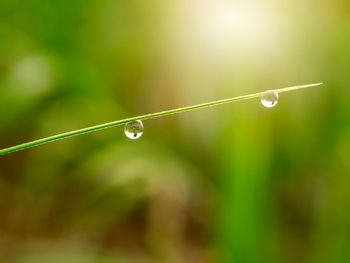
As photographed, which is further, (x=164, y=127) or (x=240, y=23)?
(x=164, y=127)

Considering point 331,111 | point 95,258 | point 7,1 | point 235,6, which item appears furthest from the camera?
point 7,1

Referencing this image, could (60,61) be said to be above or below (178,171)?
above

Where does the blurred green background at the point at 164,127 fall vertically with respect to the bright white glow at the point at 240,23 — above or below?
below

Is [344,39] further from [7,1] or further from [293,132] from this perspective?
[7,1]

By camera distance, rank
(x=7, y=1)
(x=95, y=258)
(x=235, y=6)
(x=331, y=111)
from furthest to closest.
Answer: (x=7, y=1), (x=331, y=111), (x=235, y=6), (x=95, y=258)

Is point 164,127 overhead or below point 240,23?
below

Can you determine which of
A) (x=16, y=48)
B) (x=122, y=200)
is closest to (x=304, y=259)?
(x=122, y=200)

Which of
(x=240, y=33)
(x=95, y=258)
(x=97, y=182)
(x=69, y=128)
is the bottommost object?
(x=95, y=258)

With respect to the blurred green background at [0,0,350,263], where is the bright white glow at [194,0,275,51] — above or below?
above
